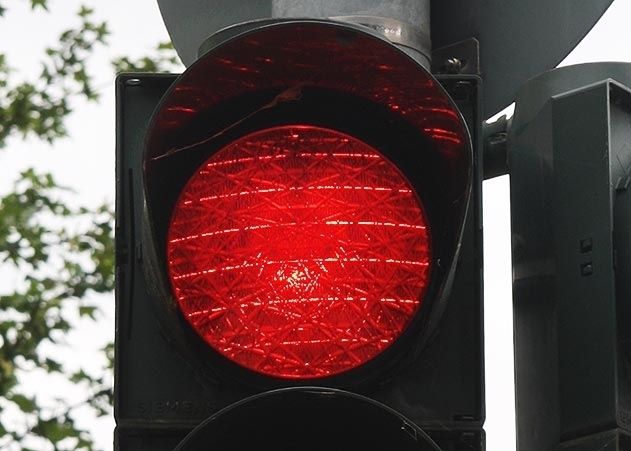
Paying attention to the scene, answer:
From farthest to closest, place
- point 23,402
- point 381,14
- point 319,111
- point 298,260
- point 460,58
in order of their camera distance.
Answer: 1. point 23,402
2. point 460,58
3. point 381,14
4. point 319,111
5. point 298,260

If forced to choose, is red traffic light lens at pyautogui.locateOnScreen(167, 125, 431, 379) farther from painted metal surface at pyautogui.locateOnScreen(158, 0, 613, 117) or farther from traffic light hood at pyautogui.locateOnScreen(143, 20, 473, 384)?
painted metal surface at pyautogui.locateOnScreen(158, 0, 613, 117)

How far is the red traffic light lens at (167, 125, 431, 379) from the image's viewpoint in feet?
6.98

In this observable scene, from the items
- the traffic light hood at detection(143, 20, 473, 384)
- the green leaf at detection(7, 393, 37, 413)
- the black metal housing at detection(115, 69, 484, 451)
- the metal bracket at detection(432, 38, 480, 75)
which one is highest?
the metal bracket at detection(432, 38, 480, 75)

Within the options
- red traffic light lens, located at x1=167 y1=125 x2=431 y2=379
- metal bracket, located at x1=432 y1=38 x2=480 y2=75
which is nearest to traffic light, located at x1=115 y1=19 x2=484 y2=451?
red traffic light lens, located at x1=167 y1=125 x2=431 y2=379

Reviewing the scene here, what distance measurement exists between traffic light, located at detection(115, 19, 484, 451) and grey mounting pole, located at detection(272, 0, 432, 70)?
16 cm

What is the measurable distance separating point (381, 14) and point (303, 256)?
0.41 meters

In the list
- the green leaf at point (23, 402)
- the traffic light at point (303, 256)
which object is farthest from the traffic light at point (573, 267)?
the green leaf at point (23, 402)

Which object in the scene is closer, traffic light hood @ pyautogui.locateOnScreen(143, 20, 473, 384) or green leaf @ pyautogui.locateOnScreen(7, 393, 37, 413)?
traffic light hood @ pyautogui.locateOnScreen(143, 20, 473, 384)

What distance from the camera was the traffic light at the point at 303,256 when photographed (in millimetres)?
2125

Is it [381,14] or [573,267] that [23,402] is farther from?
[573,267]

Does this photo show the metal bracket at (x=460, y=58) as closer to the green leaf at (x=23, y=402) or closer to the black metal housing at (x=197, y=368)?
the black metal housing at (x=197, y=368)

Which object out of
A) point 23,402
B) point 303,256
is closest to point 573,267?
point 303,256

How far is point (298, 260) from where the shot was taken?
2145mm

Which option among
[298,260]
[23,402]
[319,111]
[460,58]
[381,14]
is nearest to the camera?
[298,260]
